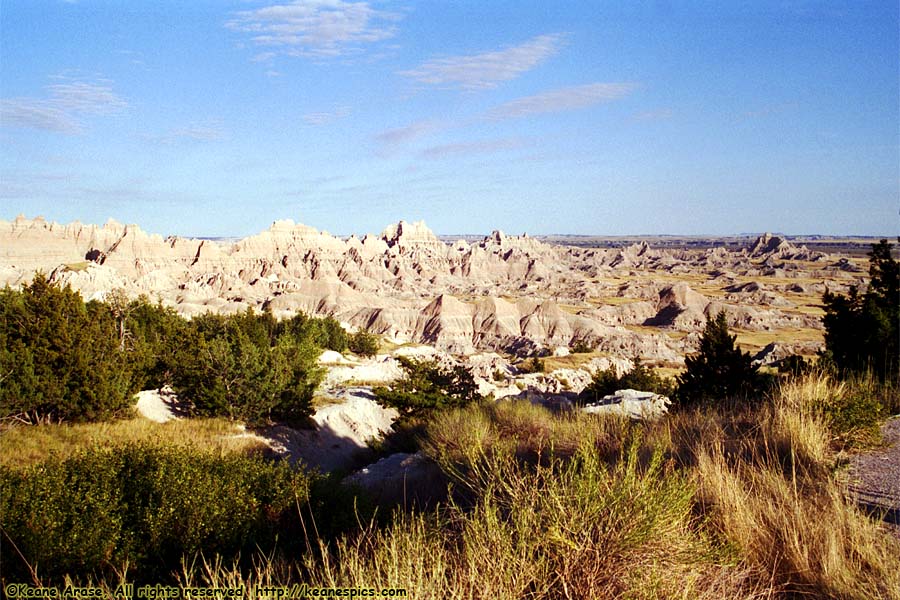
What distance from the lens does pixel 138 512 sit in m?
5.81

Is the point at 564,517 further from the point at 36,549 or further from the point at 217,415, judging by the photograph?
the point at 217,415

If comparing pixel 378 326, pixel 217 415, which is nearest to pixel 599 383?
pixel 217 415

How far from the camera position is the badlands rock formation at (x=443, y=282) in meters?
78.8

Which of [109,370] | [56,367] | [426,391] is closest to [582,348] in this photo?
[426,391]

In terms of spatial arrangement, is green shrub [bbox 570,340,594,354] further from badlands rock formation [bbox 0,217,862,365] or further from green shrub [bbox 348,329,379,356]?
green shrub [bbox 348,329,379,356]

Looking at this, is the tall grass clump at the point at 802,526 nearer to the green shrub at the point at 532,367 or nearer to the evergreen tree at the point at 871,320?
the evergreen tree at the point at 871,320

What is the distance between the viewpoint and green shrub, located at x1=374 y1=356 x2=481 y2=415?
19.4m

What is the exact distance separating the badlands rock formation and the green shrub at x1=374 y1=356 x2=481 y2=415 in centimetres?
3442

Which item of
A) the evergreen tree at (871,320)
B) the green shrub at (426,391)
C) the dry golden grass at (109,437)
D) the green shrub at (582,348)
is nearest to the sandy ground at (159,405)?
the dry golden grass at (109,437)

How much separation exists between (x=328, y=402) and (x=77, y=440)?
11542mm

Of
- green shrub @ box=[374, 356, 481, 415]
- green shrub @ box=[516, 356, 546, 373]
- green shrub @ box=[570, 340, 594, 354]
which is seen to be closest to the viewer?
green shrub @ box=[374, 356, 481, 415]

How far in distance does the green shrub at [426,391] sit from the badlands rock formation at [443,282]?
3442cm

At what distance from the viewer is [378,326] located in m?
83.4

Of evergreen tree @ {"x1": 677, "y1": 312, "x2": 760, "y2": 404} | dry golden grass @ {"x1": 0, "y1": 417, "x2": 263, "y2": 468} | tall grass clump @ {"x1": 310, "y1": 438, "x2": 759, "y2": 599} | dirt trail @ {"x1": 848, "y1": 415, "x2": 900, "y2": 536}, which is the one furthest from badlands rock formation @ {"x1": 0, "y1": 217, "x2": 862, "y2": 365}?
dirt trail @ {"x1": 848, "y1": 415, "x2": 900, "y2": 536}
